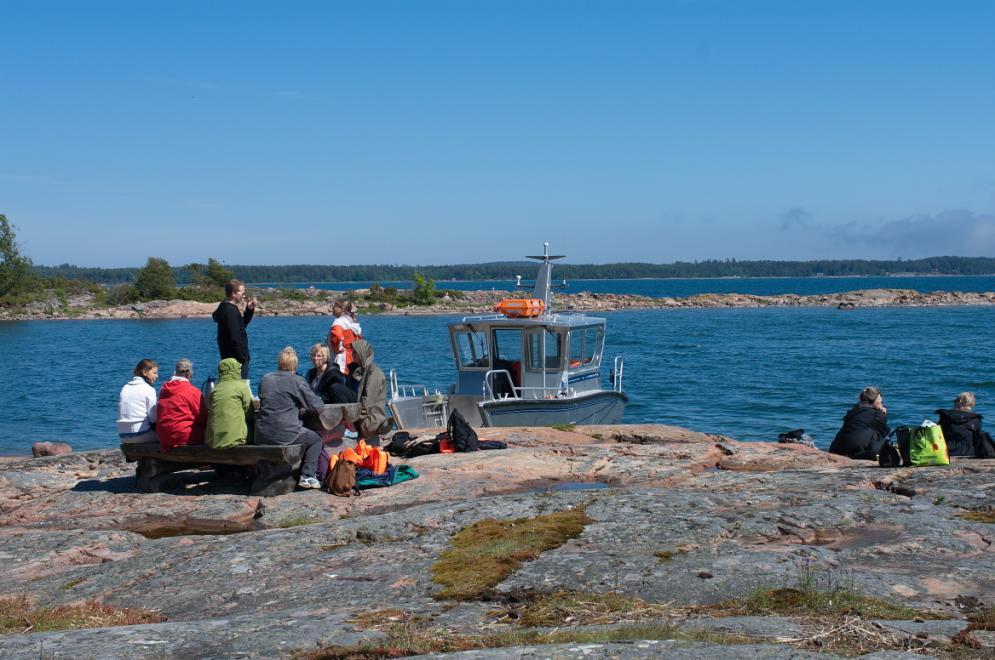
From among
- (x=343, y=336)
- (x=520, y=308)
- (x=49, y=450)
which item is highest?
(x=520, y=308)

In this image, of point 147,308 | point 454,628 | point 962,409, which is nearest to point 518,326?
point 962,409

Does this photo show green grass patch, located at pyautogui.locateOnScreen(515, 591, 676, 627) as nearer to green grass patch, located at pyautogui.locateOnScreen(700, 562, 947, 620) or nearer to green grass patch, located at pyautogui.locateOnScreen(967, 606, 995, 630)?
green grass patch, located at pyautogui.locateOnScreen(700, 562, 947, 620)

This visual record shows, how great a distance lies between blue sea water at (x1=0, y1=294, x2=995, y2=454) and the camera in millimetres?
28763

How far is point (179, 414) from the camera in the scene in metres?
10.7

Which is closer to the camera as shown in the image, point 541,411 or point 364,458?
point 364,458

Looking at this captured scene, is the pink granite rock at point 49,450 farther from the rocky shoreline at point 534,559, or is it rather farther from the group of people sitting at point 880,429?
the group of people sitting at point 880,429

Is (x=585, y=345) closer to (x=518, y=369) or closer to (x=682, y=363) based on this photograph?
(x=518, y=369)

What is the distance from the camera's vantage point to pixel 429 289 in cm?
10462

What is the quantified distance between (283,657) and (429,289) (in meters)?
99.9

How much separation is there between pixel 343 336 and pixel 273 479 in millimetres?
3239

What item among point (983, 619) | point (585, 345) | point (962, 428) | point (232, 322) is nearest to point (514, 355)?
point (585, 345)

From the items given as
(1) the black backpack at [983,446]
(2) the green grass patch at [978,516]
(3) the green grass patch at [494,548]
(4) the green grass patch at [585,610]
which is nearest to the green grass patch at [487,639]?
(4) the green grass patch at [585,610]

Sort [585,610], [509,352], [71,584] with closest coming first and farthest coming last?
[585,610], [71,584], [509,352]

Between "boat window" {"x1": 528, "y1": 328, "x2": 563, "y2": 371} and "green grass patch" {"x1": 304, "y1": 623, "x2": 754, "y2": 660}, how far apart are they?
13.9 m
